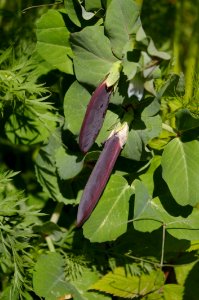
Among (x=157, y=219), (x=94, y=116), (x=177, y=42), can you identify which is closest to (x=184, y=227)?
(x=157, y=219)

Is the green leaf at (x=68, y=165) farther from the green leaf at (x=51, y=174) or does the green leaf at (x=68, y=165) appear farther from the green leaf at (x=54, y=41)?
the green leaf at (x=54, y=41)

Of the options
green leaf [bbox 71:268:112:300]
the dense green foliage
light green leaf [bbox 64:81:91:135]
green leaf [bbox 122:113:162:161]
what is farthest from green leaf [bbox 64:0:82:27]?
green leaf [bbox 71:268:112:300]

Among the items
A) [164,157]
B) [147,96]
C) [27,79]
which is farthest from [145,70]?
[27,79]

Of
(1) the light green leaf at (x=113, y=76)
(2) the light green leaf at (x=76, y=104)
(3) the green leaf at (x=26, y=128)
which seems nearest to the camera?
(1) the light green leaf at (x=113, y=76)

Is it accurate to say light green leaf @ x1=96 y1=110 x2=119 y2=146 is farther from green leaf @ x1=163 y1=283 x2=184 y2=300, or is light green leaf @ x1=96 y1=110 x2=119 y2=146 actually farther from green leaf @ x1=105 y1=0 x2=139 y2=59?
green leaf @ x1=163 y1=283 x2=184 y2=300

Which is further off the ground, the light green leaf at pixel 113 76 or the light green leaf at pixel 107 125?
the light green leaf at pixel 113 76

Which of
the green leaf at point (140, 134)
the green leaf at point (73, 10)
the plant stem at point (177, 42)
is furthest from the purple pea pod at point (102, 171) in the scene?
the plant stem at point (177, 42)

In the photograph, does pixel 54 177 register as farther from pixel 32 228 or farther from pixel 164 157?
pixel 164 157
